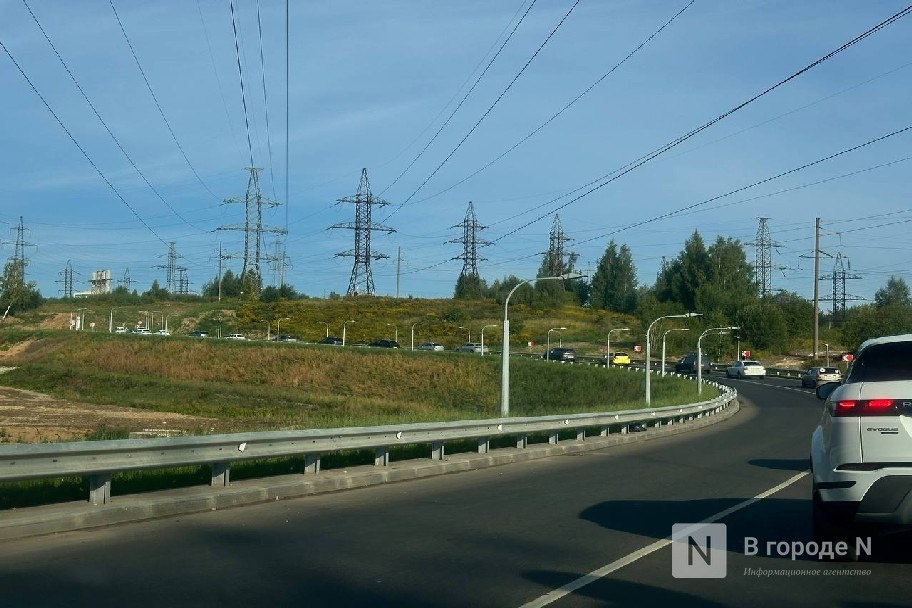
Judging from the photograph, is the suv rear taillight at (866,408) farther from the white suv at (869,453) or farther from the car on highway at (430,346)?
the car on highway at (430,346)

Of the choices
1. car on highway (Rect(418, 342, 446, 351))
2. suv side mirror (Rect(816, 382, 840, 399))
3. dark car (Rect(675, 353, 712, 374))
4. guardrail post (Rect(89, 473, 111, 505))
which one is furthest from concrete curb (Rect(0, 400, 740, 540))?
car on highway (Rect(418, 342, 446, 351))

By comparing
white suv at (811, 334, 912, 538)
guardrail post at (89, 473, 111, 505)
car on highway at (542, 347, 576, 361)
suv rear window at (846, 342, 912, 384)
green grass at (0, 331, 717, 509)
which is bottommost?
green grass at (0, 331, 717, 509)

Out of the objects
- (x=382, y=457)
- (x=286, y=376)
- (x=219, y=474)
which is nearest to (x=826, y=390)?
(x=219, y=474)

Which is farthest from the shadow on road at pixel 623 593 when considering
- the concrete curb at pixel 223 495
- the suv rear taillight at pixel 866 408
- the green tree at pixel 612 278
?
the green tree at pixel 612 278

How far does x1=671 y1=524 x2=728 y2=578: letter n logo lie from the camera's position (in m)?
9.10

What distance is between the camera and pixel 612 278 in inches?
6260

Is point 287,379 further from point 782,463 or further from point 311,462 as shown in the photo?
point 311,462

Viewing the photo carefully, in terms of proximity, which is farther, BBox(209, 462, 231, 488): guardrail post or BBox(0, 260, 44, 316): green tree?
BBox(0, 260, 44, 316): green tree

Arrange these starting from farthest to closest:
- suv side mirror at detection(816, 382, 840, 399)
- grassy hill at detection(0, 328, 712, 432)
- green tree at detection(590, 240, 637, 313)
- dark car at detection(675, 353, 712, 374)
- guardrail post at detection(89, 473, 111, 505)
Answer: green tree at detection(590, 240, 637, 313) → dark car at detection(675, 353, 712, 374) → grassy hill at detection(0, 328, 712, 432) → guardrail post at detection(89, 473, 111, 505) → suv side mirror at detection(816, 382, 840, 399)

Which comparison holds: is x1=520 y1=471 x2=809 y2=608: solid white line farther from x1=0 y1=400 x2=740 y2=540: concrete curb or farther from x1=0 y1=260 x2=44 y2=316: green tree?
x1=0 y1=260 x2=44 y2=316: green tree

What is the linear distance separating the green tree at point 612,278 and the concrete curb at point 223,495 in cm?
13615

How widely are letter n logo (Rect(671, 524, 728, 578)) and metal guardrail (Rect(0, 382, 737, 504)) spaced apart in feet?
19.6

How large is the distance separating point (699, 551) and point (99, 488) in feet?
22.2

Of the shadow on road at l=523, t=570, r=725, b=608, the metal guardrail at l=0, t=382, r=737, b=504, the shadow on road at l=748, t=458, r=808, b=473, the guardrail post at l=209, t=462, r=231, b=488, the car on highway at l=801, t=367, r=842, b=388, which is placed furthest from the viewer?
the car on highway at l=801, t=367, r=842, b=388
